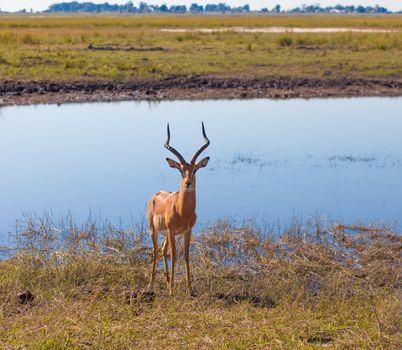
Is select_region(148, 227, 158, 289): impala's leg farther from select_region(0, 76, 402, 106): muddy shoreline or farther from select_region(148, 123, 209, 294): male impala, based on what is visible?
select_region(0, 76, 402, 106): muddy shoreline

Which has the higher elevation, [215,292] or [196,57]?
[215,292]

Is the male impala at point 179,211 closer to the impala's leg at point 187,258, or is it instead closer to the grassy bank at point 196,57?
the impala's leg at point 187,258

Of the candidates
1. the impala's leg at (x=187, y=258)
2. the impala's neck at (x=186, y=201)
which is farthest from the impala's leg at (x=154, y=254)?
the impala's neck at (x=186, y=201)

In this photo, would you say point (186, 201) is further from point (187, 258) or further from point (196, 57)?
point (196, 57)

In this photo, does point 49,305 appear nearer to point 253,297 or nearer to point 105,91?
point 253,297

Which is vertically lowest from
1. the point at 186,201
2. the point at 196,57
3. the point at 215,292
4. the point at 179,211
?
the point at 196,57

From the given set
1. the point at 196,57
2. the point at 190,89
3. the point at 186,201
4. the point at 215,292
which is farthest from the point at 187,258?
the point at 196,57

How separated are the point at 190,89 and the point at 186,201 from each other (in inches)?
690

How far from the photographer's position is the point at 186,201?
792cm

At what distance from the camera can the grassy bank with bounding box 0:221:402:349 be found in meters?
6.56

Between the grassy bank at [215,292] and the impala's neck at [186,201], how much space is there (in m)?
0.76

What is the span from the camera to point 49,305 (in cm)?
741

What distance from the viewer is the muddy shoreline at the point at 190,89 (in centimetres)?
2398

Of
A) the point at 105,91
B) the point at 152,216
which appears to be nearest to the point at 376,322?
the point at 152,216
